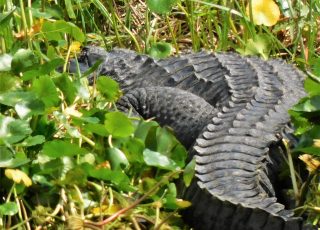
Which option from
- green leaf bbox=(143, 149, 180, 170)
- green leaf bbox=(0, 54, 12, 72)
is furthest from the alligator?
green leaf bbox=(0, 54, 12, 72)

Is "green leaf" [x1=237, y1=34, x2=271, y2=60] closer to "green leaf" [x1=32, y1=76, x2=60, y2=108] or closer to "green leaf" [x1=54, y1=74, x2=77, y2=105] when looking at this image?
"green leaf" [x1=54, y1=74, x2=77, y2=105]

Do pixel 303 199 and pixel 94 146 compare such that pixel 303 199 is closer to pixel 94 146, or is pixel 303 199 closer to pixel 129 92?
pixel 94 146

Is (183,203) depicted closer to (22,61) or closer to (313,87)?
(313,87)

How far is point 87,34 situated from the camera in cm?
541

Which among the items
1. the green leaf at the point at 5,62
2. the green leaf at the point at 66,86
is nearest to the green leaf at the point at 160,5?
the green leaf at the point at 66,86

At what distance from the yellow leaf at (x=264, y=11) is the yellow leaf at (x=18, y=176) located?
6.83 ft

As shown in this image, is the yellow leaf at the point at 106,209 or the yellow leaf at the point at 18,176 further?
the yellow leaf at the point at 106,209

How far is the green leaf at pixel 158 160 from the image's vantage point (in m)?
3.14

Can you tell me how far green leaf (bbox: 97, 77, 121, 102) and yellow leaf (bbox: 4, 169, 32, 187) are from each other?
0.71 m

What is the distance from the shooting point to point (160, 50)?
4.98 m

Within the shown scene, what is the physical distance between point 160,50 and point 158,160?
6.19 ft

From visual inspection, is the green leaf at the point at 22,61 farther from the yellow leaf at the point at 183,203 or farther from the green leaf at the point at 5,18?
the yellow leaf at the point at 183,203

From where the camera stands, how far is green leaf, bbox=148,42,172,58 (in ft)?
16.3

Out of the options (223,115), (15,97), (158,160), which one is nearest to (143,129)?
(158,160)
